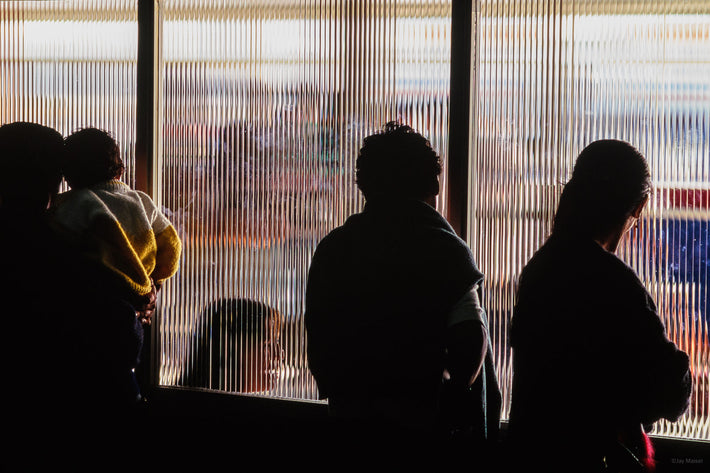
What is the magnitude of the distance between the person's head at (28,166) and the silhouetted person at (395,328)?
797mm

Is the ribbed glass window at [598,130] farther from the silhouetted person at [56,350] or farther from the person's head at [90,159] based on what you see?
the silhouetted person at [56,350]

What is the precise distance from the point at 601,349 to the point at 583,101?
1452 mm

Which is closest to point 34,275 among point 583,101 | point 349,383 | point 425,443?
point 349,383

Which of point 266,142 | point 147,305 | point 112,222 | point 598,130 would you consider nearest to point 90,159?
point 112,222

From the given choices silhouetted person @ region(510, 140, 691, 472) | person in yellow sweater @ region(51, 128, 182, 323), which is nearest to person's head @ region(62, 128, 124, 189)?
person in yellow sweater @ region(51, 128, 182, 323)

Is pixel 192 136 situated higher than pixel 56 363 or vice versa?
pixel 192 136

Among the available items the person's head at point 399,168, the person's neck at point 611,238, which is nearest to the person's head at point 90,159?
the person's head at point 399,168

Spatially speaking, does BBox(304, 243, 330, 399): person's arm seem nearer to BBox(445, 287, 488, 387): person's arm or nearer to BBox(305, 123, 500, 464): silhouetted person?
BBox(305, 123, 500, 464): silhouetted person

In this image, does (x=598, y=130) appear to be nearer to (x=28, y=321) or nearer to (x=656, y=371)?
(x=656, y=371)

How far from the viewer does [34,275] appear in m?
1.40

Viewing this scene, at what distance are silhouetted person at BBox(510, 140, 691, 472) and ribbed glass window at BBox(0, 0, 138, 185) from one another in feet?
A: 7.84

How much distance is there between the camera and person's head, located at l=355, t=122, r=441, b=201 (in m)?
2.05

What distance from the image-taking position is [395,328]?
186cm

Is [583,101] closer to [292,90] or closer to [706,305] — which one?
[706,305]
